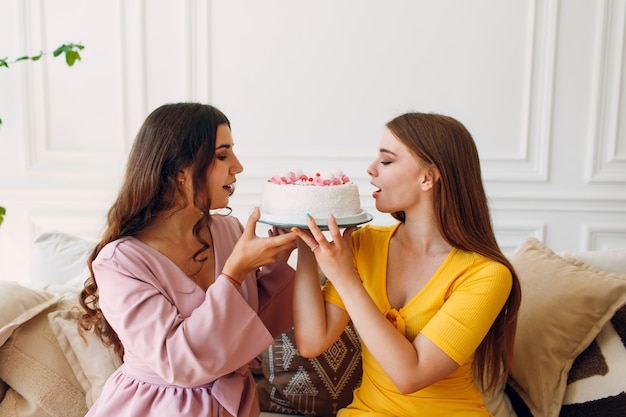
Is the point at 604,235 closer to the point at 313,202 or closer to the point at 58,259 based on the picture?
the point at 313,202

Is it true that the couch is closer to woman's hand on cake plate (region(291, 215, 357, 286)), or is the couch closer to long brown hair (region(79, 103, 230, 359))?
long brown hair (region(79, 103, 230, 359))

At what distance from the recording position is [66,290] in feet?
A: 6.45

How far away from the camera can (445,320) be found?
4.43 ft

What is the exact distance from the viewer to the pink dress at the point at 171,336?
4.15ft

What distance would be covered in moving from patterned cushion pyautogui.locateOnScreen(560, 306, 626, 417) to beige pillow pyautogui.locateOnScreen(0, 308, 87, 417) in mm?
1466

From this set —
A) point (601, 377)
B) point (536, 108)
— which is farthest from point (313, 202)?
point (536, 108)

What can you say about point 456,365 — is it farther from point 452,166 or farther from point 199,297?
point 199,297

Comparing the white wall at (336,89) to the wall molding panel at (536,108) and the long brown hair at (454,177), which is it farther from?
the long brown hair at (454,177)

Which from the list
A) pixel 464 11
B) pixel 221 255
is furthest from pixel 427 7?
pixel 221 255

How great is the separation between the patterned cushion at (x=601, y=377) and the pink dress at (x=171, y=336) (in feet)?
3.13

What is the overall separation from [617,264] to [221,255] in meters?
1.36

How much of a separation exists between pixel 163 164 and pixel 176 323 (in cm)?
38

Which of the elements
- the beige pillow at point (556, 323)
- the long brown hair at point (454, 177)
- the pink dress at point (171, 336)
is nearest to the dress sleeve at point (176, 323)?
the pink dress at point (171, 336)

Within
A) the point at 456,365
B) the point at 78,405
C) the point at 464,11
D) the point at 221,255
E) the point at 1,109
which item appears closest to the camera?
the point at 456,365
